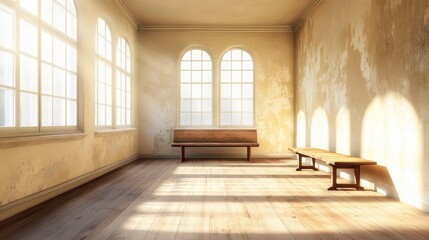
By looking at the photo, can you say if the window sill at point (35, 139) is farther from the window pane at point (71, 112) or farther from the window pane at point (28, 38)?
the window pane at point (28, 38)

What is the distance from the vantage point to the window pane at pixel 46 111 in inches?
167

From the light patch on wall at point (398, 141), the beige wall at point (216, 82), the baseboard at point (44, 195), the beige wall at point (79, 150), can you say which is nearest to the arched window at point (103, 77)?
the beige wall at point (79, 150)

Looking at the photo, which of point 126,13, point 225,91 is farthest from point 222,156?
point 126,13

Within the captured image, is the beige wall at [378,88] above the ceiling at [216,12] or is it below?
below

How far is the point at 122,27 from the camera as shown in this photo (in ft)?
25.3

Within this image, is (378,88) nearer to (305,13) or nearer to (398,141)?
(398,141)

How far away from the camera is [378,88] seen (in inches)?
183

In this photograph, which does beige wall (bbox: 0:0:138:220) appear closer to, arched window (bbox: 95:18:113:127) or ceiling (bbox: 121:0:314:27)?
arched window (bbox: 95:18:113:127)

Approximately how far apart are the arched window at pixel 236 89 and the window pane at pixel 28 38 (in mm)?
5863

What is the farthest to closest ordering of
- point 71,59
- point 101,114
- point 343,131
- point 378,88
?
Answer: 1. point 101,114
2. point 343,131
3. point 71,59
4. point 378,88

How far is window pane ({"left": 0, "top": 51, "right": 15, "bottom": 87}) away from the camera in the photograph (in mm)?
3387

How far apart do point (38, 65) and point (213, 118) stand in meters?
5.71

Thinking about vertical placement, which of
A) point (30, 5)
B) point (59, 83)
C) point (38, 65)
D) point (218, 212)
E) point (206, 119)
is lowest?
point (218, 212)

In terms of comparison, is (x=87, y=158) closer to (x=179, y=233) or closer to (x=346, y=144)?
(x=179, y=233)
